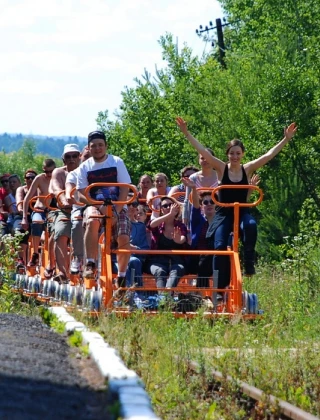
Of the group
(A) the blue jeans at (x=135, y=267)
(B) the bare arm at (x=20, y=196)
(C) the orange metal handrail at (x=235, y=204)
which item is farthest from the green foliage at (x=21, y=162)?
(C) the orange metal handrail at (x=235, y=204)

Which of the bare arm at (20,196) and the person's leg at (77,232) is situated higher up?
the bare arm at (20,196)

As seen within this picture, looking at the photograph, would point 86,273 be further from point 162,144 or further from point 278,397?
point 162,144

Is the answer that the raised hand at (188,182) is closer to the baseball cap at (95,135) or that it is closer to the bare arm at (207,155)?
the bare arm at (207,155)

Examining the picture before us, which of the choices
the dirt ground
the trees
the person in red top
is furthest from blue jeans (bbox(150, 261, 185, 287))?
the trees

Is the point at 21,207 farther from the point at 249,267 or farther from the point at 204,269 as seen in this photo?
the point at 249,267

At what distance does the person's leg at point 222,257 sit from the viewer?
47.9ft

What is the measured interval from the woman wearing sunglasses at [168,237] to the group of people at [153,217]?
1 centimetres

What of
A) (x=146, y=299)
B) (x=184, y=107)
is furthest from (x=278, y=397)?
(x=184, y=107)

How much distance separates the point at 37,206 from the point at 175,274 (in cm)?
487

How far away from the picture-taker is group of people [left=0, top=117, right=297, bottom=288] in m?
14.4

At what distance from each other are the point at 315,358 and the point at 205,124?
29611 millimetres

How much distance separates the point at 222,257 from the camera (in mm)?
14625

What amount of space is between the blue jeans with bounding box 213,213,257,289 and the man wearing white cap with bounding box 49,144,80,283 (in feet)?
8.52

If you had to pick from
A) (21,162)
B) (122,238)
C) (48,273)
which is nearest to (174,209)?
(122,238)
